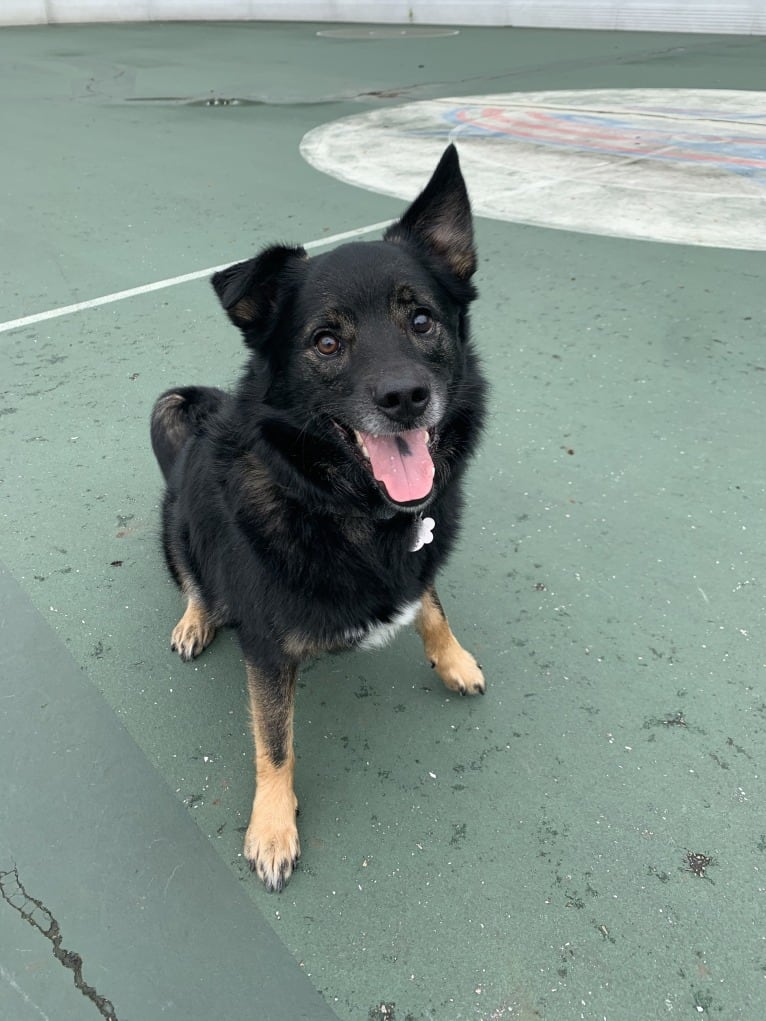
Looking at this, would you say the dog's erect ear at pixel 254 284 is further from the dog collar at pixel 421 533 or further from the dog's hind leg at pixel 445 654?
the dog's hind leg at pixel 445 654

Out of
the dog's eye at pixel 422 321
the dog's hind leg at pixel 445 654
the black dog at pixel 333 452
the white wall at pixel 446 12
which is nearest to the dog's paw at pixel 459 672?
the dog's hind leg at pixel 445 654

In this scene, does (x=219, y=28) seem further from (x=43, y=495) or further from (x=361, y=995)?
(x=361, y=995)

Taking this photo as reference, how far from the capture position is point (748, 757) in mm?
2008

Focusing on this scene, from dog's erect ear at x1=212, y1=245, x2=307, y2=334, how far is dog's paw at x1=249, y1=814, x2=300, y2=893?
1.34 m

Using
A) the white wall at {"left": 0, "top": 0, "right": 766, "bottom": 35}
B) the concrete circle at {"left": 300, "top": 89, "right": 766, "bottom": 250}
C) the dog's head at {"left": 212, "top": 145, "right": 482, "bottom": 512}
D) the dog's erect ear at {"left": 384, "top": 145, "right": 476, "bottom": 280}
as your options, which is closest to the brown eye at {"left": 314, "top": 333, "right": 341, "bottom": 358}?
the dog's head at {"left": 212, "top": 145, "right": 482, "bottom": 512}

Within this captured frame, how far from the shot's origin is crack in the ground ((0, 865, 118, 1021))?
155cm

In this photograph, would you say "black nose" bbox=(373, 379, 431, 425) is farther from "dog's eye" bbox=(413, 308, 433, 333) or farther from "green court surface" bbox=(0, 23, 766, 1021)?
"green court surface" bbox=(0, 23, 766, 1021)

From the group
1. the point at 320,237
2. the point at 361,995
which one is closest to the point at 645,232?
the point at 320,237

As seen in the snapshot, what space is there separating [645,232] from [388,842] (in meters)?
Answer: 4.92

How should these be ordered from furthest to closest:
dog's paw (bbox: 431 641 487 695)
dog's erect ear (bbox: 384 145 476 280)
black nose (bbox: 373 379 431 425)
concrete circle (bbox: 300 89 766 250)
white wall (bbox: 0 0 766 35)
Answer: white wall (bbox: 0 0 766 35) < concrete circle (bbox: 300 89 766 250) < dog's paw (bbox: 431 641 487 695) < dog's erect ear (bbox: 384 145 476 280) < black nose (bbox: 373 379 431 425)

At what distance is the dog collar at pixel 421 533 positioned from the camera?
1.99m

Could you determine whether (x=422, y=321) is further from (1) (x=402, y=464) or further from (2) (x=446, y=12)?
(2) (x=446, y=12)

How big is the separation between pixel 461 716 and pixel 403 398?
1052mm

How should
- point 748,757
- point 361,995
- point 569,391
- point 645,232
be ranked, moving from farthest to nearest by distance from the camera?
point 645,232
point 569,391
point 748,757
point 361,995
